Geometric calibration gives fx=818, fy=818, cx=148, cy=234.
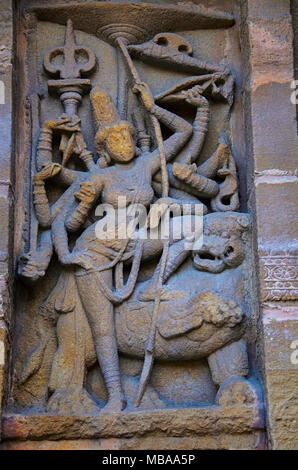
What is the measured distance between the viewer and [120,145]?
5480mm

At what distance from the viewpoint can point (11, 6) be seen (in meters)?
5.58

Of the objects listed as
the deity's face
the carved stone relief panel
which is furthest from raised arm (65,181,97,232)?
the deity's face

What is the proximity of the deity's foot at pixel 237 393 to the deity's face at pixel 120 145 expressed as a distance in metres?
1.63

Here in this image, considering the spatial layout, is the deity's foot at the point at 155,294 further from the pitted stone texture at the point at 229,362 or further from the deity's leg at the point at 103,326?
the pitted stone texture at the point at 229,362

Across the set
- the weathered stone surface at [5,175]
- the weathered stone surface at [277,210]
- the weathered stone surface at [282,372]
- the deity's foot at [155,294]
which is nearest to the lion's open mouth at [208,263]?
the deity's foot at [155,294]

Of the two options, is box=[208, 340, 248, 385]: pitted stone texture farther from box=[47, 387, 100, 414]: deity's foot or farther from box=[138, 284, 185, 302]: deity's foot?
box=[47, 387, 100, 414]: deity's foot

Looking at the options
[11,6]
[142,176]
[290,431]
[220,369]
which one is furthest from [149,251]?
[11,6]

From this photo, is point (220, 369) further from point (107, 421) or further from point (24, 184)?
point (24, 184)

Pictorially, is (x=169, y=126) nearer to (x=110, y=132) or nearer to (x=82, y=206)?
(x=110, y=132)

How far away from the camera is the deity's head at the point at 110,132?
548 centimetres

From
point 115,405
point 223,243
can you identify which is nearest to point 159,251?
point 223,243

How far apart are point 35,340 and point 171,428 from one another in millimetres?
1072

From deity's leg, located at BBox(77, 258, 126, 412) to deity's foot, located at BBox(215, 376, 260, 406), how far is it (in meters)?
0.61

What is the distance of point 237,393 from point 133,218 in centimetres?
132
